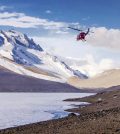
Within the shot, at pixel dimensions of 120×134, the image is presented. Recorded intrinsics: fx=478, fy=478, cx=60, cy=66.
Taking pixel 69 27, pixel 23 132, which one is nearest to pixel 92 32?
pixel 69 27

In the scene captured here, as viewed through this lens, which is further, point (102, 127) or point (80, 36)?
point (102, 127)

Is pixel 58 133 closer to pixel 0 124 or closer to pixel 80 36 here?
pixel 80 36

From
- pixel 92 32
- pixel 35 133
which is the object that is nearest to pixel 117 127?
pixel 35 133

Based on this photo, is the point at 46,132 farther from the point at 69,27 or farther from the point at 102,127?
the point at 69,27

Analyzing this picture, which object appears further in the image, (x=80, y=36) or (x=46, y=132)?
(x=46, y=132)

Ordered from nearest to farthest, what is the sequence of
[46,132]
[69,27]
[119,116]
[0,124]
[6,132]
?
[69,27] → [46,132] → [6,132] → [119,116] → [0,124]

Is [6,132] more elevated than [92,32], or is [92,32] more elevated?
[92,32]

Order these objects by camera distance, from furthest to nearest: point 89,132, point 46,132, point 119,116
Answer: point 119,116 → point 46,132 → point 89,132

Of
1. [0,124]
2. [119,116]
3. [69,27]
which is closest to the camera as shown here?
[69,27]

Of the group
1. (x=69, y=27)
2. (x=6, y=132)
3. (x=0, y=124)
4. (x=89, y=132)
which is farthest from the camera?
(x=0, y=124)
